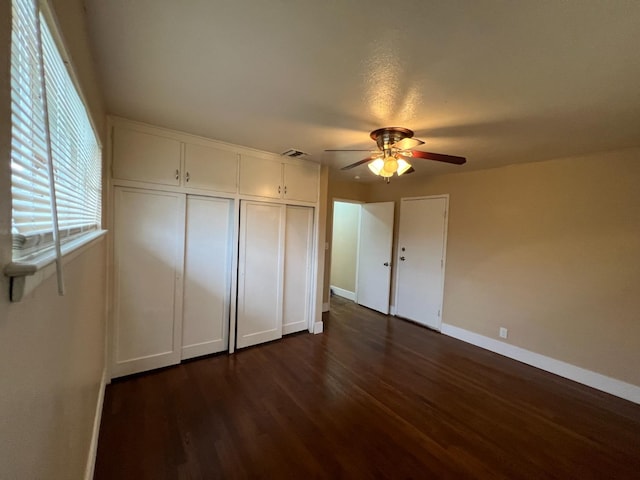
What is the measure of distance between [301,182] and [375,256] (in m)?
2.14

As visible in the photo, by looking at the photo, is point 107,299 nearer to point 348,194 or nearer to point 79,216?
point 79,216

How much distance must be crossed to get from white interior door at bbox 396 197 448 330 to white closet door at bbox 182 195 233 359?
2.81m

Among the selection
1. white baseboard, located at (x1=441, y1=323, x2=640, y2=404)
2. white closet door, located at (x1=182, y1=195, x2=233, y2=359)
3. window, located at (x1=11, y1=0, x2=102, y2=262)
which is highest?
window, located at (x1=11, y1=0, x2=102, y2=262)

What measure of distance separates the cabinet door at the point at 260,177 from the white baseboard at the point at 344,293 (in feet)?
9.66

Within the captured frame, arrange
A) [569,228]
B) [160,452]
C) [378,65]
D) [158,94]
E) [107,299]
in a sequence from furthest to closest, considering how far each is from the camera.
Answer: [569,228], [107,299], [158,94], [160,452], [378,65]

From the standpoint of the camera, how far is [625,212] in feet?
8.45

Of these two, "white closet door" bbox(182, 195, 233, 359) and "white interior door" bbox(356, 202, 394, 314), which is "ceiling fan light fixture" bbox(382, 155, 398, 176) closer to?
"white closet door" bbox(182, 195, 233, 359)

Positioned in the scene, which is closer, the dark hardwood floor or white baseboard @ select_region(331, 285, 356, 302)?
the dark hardwood floor

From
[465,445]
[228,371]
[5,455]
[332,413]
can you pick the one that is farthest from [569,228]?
[5,455]

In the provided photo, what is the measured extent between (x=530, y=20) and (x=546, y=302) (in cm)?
299

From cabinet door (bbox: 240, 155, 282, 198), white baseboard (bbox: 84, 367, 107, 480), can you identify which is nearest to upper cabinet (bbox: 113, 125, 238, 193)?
cabinet door (bbox: 240, 155, 282, 198)

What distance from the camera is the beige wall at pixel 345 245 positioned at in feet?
18.1

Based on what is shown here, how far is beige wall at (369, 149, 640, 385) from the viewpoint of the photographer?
8.47 feet

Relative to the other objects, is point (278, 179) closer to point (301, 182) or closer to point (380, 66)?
point (301, 182)
